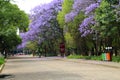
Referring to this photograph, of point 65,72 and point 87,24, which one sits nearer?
point 65,72

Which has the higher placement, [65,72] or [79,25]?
[79,25]

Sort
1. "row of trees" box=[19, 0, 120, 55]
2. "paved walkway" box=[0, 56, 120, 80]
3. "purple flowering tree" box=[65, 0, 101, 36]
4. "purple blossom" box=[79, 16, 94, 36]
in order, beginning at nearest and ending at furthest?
1. "paved walkway" box=[0, 56, 120, 80]
2. "row of trees" box=[19, 0, 120, 55]
3. "purple flowering tree" box=[65, 0, 101, 36]
4. "purple blossom" box=[79, 16, 94, 36]

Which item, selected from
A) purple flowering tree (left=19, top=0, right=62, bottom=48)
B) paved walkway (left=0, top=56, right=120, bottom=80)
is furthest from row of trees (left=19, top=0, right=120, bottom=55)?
paved walkway (left=0, top=56, right=120, bottom=80)

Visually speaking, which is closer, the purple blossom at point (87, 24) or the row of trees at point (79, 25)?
the row of trees at point (79, 25)

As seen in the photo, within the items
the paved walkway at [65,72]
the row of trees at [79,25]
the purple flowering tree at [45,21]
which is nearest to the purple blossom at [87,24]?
the row of trees at [79,25]

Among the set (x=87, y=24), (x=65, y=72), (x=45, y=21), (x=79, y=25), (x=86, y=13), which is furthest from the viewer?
(x=45, y=21)

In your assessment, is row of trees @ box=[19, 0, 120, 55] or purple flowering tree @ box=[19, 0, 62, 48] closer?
row of trees @ box=[19, 0, 120, 55]

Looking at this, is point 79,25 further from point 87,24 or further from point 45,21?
point 45,21

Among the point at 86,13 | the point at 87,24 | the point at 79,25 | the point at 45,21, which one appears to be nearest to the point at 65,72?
the point at 87,24

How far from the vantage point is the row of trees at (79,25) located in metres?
43.8

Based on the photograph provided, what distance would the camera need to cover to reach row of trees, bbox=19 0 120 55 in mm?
43844

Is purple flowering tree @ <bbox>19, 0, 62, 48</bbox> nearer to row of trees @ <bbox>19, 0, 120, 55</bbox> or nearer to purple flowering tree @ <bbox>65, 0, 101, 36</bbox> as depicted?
row of trees @ <bbox>19, 0, 120, 55</bbox>

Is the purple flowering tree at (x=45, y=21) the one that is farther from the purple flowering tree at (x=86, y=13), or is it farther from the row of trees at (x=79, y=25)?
the purple flowering tree at (x=86, y=13)

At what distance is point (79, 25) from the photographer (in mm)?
59281
